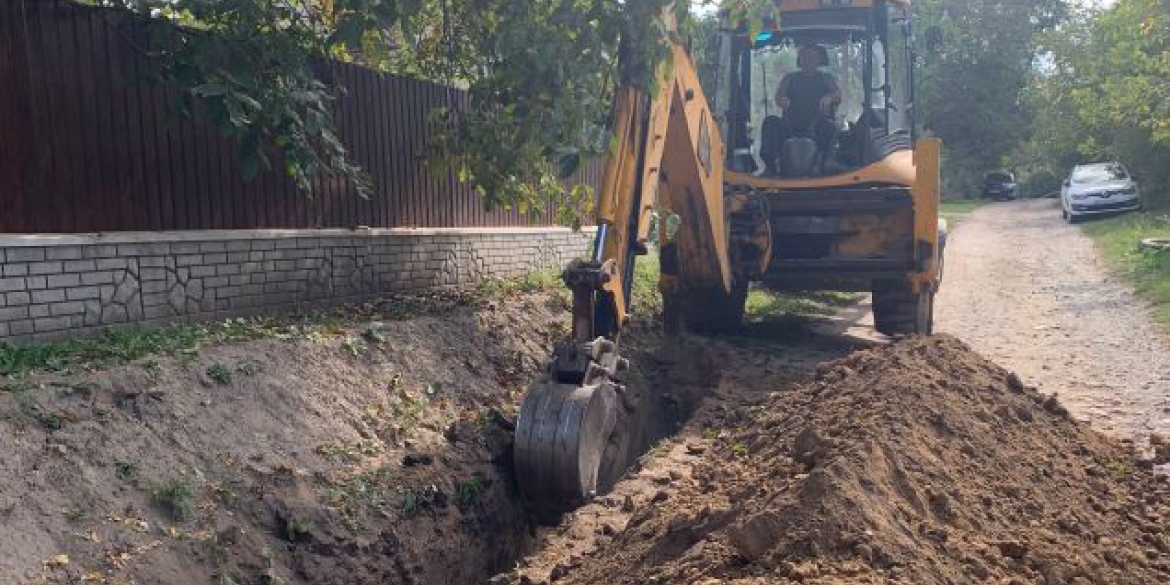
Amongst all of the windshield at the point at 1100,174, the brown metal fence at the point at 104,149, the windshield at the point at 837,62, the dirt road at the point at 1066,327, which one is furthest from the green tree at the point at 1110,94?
the brown metal fence at the point at 104,149

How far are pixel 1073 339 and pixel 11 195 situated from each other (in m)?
11.1

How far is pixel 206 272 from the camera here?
7.17 m

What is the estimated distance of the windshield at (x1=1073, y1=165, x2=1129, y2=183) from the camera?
99.8ft

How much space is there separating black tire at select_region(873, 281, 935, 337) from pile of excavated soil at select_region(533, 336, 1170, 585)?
2.53 metres

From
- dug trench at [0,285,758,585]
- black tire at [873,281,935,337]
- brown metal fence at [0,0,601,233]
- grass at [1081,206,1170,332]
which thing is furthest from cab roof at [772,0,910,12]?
grass at [1081,206,1170,332]

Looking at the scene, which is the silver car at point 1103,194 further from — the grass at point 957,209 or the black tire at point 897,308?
the black tire at point 897,308

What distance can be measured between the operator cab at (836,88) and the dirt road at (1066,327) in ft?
9.23

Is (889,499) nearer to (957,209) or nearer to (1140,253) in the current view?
(1140,253)

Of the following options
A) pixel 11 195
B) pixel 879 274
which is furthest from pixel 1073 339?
pixel 11 195

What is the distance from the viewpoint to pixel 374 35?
8.56m

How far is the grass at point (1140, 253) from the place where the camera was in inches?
588

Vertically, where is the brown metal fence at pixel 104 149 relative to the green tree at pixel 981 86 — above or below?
below

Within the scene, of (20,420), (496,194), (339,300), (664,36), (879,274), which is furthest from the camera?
(879,274)

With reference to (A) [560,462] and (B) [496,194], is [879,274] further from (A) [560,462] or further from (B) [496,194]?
(A) [560,462]
